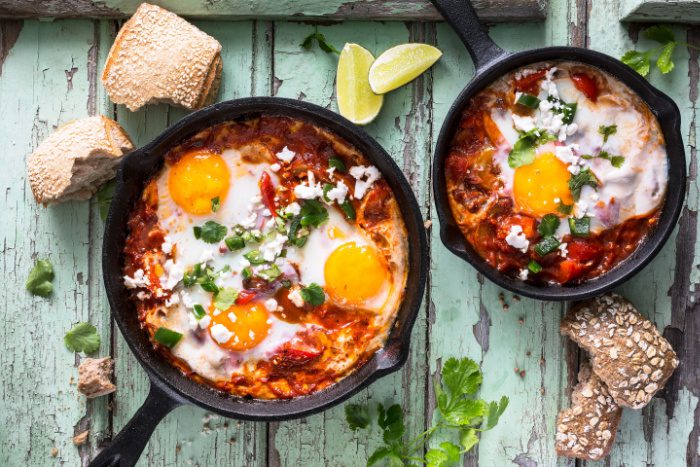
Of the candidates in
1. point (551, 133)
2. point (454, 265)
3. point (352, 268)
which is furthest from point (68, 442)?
point (551, 133)

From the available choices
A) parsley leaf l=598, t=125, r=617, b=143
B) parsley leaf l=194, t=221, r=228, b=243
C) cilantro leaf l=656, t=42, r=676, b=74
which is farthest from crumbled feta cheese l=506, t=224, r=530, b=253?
parsley leaf l=194, t=221, r=228, b=243

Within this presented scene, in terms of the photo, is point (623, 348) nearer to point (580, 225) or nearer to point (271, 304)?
point (580, 225)

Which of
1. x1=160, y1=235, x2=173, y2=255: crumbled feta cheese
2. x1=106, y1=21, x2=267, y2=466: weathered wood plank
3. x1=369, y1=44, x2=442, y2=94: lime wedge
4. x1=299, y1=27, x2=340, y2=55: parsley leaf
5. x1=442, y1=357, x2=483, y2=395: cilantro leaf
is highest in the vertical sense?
x1=299, y1=27, x2=340, y2=55: parsley leaf

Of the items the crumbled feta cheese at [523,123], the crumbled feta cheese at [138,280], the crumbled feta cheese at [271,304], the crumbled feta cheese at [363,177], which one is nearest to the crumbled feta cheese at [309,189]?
the crumbled feta cheese at [363,177]

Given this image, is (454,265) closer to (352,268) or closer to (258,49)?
(352,268)

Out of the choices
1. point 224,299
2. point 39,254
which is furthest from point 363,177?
point 39,254

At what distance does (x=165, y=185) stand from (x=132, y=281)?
0.37 metres

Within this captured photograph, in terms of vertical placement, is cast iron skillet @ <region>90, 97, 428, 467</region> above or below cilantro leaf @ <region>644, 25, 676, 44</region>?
below

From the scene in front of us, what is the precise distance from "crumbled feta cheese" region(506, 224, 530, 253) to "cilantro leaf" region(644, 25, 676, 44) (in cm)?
94

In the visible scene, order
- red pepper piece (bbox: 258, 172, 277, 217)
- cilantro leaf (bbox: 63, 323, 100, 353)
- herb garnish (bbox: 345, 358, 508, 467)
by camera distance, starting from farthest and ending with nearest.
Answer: cilantro leaf (bbox: 63, 323, 100, 353) → herb garnish (bbox: 345, 358, 508, 467) → red pepper piece (bbox: 258, 172, 277, 217)

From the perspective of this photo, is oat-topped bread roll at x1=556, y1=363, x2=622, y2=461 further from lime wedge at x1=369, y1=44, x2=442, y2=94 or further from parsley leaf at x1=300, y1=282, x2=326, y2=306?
lime wedge at x1=369, y1=44, x2=442, y2=94

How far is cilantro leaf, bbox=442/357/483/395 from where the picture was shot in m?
3.17

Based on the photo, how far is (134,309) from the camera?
9.89ft

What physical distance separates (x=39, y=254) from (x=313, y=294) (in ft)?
3.91
